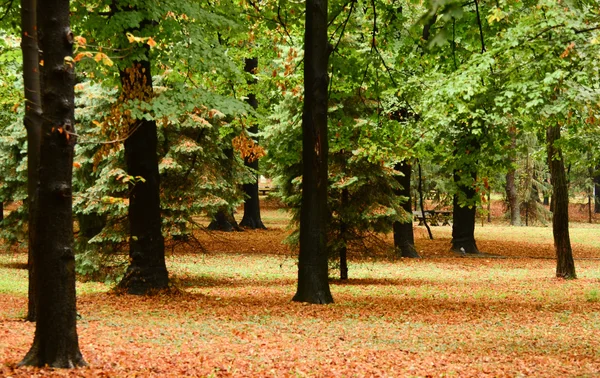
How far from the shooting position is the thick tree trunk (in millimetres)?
38438

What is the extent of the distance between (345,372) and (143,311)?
4666 mm

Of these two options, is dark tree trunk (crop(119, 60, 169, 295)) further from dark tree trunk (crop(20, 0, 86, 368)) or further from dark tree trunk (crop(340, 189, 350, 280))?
dark tree trunk (crop(20, 0, 86, 368))

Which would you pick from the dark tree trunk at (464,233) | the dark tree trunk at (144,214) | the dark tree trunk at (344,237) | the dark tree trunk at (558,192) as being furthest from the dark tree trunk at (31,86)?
the dark tree trunk at (464,233)

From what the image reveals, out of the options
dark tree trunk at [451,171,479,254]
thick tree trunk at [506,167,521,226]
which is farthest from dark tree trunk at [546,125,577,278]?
thick tree trunk at [506,167,521,226]

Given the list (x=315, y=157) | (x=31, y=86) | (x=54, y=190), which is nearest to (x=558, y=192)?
(x=315, y=157)

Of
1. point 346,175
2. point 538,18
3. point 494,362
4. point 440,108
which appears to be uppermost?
point 538,18

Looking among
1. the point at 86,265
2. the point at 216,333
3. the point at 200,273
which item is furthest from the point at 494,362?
the point at 200,273

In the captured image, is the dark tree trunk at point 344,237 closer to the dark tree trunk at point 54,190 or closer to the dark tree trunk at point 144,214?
the dark tree trunk at point 144,214

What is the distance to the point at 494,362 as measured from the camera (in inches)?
283

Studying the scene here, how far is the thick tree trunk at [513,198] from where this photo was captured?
38438mm

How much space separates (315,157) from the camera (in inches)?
438

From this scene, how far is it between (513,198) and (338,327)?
107 ft

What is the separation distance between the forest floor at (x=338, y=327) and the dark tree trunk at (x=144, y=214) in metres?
0.35

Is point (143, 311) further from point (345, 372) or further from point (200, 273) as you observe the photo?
point (200, 273)
